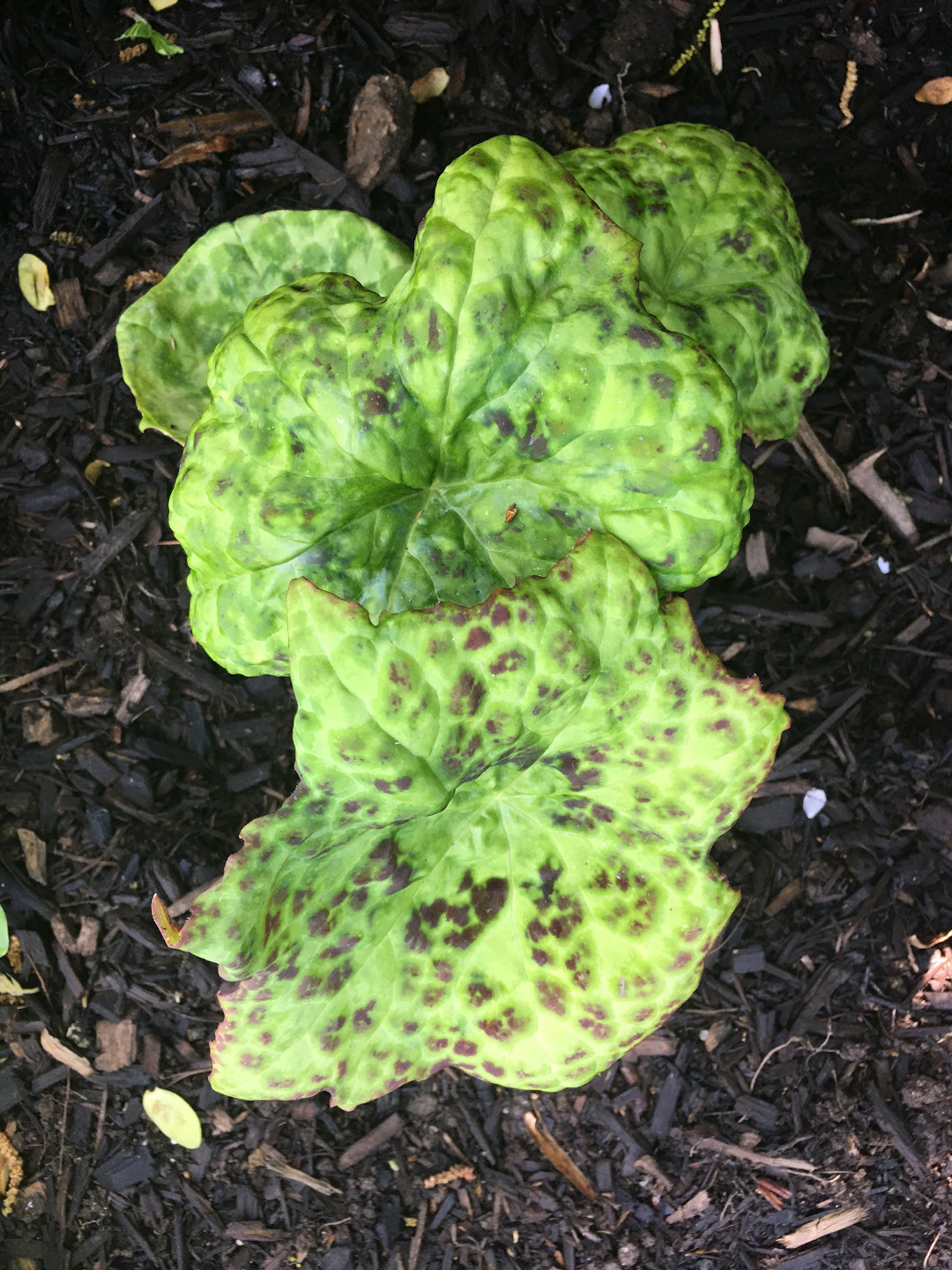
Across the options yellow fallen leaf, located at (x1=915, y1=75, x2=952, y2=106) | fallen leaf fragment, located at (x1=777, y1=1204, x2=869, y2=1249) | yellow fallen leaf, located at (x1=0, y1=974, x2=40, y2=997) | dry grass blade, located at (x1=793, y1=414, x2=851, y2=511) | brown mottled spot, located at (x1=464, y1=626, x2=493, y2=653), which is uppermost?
yellow fallen leaf, located at (x1=915, y1=75, x2=952, y2=106)

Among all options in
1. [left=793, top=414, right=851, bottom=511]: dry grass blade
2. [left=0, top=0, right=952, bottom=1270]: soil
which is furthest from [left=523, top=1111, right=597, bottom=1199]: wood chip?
[left=793, top=414, right=851, bottom=511]: dry grass blade

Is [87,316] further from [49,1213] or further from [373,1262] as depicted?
[373,1262]

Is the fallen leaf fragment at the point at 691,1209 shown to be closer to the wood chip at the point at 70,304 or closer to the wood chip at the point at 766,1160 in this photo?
the wood chip at the point at 766,1160

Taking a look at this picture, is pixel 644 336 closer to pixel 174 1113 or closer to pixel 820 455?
pixel 820 455

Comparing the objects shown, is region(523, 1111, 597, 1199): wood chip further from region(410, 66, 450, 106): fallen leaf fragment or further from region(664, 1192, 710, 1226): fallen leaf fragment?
region(410, 66, 450, 106): fallen leaf fragment

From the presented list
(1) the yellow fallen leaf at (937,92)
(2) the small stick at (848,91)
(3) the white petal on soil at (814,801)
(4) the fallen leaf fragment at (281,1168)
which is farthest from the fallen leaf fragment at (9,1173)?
(1) the yellow fallen leaf at (937,92)

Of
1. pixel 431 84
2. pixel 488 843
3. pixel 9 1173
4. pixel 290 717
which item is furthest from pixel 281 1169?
pixel 431 84
